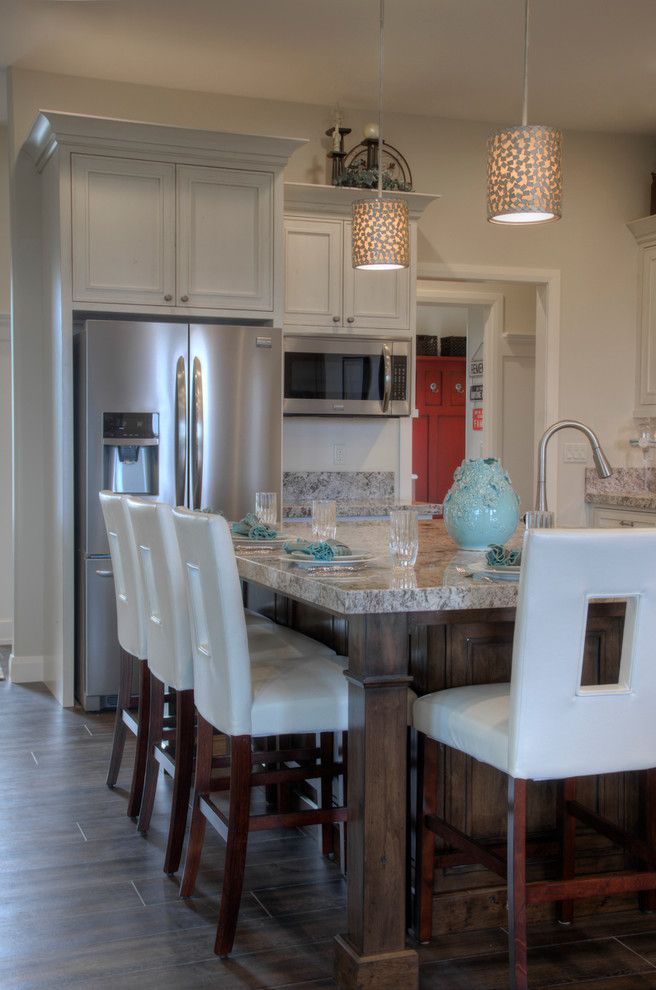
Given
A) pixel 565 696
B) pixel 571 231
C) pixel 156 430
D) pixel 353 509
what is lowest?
pixel 565 696

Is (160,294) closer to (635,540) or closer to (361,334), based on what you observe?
(361,334)

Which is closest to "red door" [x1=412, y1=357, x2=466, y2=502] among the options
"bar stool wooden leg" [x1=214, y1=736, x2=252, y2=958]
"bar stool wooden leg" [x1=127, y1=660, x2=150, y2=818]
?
"bar stool wooden leg" [x1=127, y1=660, x2=150, y2=818]

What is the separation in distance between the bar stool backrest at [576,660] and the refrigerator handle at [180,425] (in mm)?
2895

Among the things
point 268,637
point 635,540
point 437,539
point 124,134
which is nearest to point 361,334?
point 124,134

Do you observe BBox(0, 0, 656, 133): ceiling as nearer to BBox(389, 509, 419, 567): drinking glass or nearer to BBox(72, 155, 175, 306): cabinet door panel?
BBox(72, 155, 175, 306): cabinet door panel

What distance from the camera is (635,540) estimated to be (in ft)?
6.46

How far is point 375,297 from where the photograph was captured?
5.37 meters

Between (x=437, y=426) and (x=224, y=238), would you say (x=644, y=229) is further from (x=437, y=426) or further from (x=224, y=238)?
(x=437, y=426)

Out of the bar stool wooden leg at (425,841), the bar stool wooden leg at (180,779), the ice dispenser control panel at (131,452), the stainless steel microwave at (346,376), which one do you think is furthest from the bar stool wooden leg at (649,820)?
the stainless steel microwave at (346,376)

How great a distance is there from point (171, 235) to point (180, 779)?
2741 millimetres

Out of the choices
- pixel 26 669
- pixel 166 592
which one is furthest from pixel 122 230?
pixel 166 592

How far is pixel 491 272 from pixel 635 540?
413 cm

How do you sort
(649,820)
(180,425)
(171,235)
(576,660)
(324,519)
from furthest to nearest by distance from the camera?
(171,235), (180,425), (324,519), (649,820), (576,660)

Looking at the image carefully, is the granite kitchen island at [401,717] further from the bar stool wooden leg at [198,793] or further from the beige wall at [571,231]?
the beige wall at [571,231]
